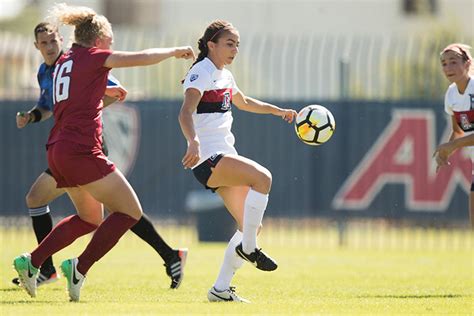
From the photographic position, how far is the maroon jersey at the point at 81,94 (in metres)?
8.97

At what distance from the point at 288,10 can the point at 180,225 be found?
2331 centimetres

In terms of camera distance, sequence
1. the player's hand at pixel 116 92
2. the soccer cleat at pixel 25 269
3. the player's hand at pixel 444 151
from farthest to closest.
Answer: the player's hand at pixel 444 151, the player's hand at pixel 116 92, the soccer cleat at pixel 25 269

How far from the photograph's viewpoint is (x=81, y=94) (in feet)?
29.6

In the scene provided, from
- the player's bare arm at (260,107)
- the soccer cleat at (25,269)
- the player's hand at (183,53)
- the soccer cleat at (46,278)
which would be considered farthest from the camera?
the soccer cleat at (46,278)

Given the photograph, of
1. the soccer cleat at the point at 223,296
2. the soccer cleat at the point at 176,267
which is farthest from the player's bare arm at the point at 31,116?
the soccer cleat at the point at 223,296

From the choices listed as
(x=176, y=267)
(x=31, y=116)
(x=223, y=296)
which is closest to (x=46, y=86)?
(x=31, y=116)

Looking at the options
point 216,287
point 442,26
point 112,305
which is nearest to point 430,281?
point 216,287

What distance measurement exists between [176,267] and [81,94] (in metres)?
2.36

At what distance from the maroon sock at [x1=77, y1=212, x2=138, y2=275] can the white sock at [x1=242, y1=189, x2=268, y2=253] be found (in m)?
0.85

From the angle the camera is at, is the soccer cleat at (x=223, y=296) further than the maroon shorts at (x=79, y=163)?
Yes

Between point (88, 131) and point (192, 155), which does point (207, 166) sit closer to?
point (192, 155)

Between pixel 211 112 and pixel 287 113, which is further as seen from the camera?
pixel 287 113

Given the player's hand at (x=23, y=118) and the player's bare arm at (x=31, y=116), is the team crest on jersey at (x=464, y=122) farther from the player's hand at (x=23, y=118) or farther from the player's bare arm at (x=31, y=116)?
the player's hand at (x=23, y=118)

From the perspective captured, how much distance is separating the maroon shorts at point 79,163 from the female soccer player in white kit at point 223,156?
0.67m
